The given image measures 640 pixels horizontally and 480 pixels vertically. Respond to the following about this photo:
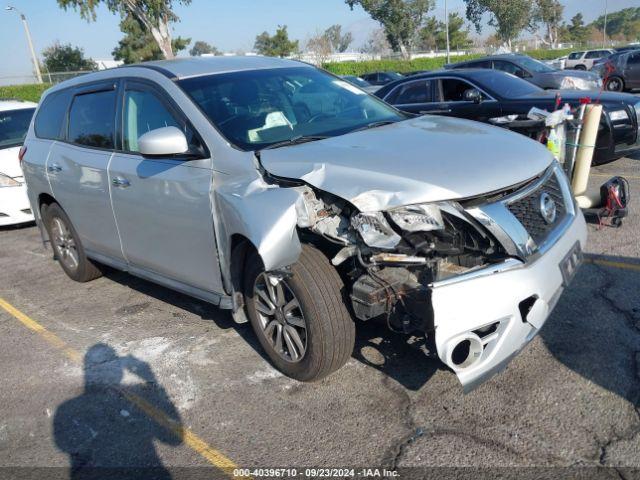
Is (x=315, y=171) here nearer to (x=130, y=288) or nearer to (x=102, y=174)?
(x=102, y=174)

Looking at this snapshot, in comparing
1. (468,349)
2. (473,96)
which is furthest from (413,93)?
(468,349)

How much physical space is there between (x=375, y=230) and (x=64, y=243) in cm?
389

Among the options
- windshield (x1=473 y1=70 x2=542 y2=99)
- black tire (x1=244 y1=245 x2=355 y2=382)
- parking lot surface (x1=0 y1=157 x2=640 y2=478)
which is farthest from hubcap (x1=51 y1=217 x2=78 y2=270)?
windshield (x1=473 y1=70 x2=542 y2=99)

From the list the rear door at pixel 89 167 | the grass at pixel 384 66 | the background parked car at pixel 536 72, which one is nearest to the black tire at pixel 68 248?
the rear door at pixel 89 167

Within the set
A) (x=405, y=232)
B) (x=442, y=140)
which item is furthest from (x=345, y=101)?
(x=405, y=232)

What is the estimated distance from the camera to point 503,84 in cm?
835

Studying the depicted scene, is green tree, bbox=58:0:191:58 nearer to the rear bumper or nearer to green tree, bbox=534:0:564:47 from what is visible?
the rear bumper

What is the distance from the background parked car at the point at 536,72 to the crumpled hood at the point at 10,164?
1104 cm

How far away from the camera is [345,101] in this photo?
430 cm

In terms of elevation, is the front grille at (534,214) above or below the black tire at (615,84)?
above

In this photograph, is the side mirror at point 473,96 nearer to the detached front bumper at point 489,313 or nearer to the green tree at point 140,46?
the detached front bumper at point 489,313

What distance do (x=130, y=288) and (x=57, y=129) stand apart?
1599 millimetres

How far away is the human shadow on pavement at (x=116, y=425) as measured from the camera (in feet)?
9.53

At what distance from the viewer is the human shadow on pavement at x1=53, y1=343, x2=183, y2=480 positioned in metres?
2.91
